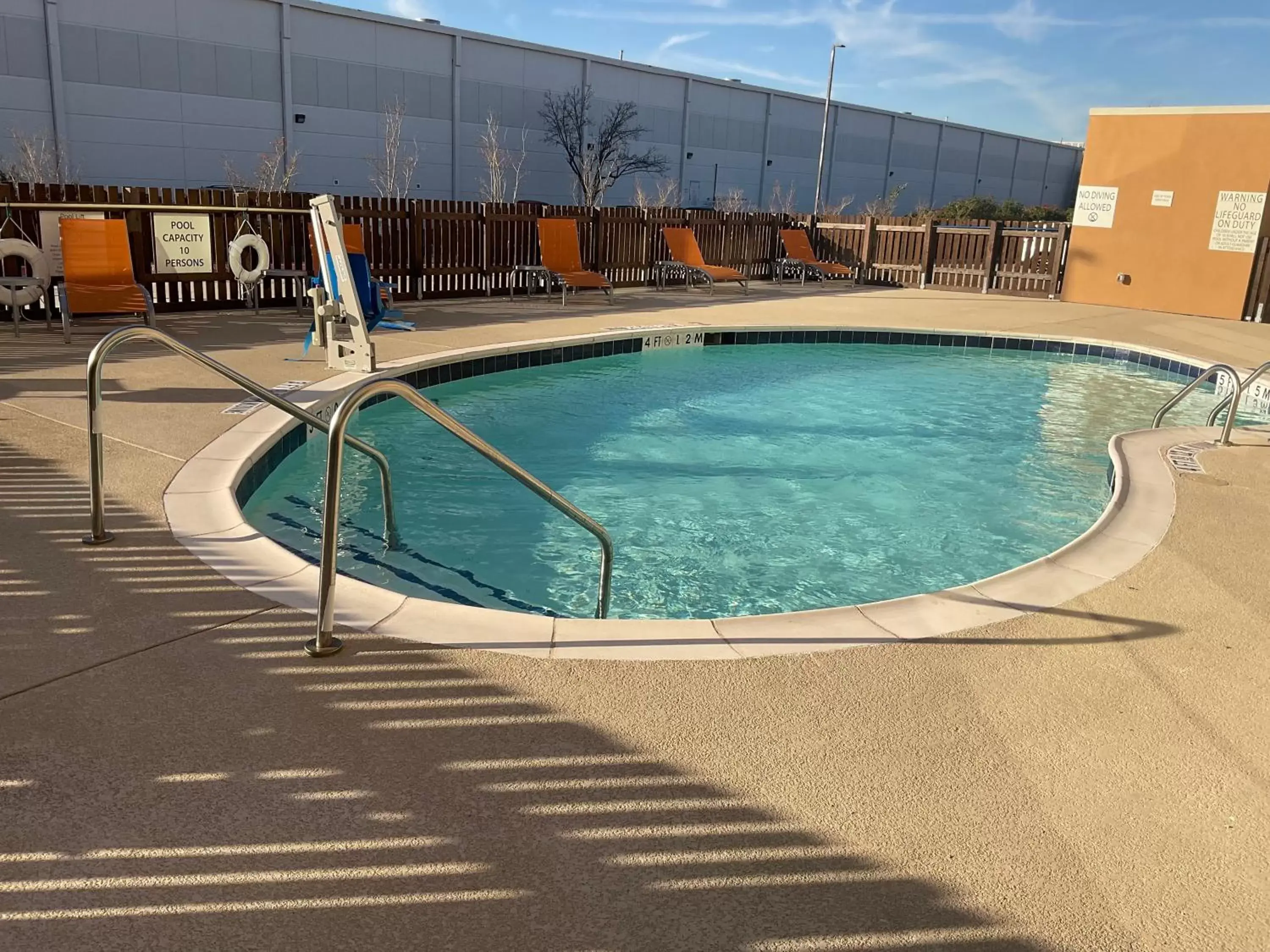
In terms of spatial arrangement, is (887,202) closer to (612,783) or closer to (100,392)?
(100,392)

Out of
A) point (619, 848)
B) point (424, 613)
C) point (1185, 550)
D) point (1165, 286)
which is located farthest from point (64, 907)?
point (1165, 286)

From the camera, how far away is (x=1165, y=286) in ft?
50.3

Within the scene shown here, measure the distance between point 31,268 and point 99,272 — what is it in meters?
0.62

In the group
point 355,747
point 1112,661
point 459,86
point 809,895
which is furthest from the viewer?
point 459,86

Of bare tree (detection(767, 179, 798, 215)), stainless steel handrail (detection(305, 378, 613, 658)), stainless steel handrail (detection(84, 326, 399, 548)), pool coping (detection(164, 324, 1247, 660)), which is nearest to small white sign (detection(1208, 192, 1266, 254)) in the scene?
pool coping (detection(164, 324, 1247, 660))

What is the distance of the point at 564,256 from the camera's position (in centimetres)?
1295

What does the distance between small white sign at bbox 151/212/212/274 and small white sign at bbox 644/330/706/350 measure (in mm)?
5045

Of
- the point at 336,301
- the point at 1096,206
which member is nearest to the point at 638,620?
the point at 336,301

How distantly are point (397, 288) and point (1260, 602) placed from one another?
427 inches

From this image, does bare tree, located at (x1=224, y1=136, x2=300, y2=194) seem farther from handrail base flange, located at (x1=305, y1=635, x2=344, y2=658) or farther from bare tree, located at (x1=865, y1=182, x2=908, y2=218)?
handrail base flange, located at (x1=305, y1=635, x2=344, y2=658)

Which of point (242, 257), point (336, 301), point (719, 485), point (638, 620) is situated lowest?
point (719, 485)

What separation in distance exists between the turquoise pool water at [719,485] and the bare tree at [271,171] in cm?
2051

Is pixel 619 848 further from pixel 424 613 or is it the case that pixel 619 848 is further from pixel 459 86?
pixel 459 86

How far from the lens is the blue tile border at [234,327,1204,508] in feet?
27.6
